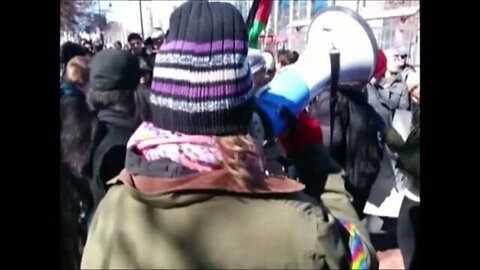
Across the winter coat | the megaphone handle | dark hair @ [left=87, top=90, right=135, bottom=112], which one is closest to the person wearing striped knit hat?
the winter coat

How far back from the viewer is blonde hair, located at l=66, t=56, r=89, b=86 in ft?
4.82

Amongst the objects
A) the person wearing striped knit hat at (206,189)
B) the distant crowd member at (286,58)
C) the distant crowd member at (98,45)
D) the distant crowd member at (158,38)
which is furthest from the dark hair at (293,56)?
the distant crowd member at (98,45)

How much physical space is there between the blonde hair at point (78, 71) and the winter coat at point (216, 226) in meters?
0.26

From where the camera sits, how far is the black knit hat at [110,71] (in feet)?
4.80

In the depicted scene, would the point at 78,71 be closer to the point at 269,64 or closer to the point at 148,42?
the point at 148,42

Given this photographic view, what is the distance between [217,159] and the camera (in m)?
1.31

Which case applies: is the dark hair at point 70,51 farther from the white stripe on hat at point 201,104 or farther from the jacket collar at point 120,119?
the white stripe on hat at point 201,104

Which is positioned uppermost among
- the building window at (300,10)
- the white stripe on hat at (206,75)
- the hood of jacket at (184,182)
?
the building window at (300,10)

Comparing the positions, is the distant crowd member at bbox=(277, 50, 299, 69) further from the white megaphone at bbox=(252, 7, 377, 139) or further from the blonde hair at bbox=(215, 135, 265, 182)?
the blonde hair at bbox=(215, 135, 265, 182)

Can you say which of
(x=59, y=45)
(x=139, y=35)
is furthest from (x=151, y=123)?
(x=59, y=45)

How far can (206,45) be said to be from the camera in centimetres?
132
